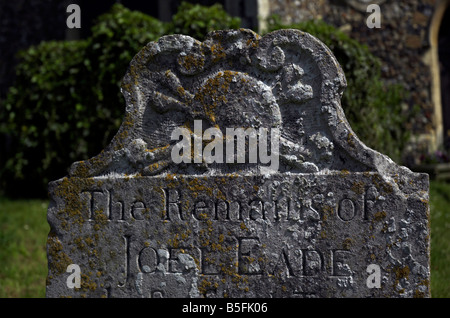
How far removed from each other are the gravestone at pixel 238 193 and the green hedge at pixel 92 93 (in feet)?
9.43

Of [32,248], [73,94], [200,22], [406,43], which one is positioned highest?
[406,43]

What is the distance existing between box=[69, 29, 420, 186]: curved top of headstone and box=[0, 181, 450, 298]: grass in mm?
1592

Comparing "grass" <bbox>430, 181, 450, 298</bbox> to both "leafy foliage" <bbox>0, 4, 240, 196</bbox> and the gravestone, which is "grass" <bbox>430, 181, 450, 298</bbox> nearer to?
the gravestone

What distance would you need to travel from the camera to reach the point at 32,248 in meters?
4.44

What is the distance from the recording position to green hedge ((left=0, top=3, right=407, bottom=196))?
17.6 feet

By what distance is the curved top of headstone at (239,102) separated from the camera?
2346mm

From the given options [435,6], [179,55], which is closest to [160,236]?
[179,55]

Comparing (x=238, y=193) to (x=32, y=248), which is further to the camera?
(x=32, y=248)

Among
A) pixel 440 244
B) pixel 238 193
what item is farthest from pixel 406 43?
pixel 238 193

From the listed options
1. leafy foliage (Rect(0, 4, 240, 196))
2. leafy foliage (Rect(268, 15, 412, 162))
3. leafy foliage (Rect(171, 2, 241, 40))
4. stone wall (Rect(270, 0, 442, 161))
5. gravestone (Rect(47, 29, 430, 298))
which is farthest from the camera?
stone wall (Rect(270, 0, 442, 161))

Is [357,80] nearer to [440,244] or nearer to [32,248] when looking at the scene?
[440,244]

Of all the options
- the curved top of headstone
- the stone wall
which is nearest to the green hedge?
the stone wall

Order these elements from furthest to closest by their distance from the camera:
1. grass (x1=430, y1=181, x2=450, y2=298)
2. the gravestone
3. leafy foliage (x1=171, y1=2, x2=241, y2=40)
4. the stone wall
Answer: the stone wall → leafy foliage (x1=171, y1=2, x2=241, y2=40) → grass (x1=430, y1=181, x2=450, y2=298) → the gravestone

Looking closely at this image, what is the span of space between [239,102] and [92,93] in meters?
3.78
